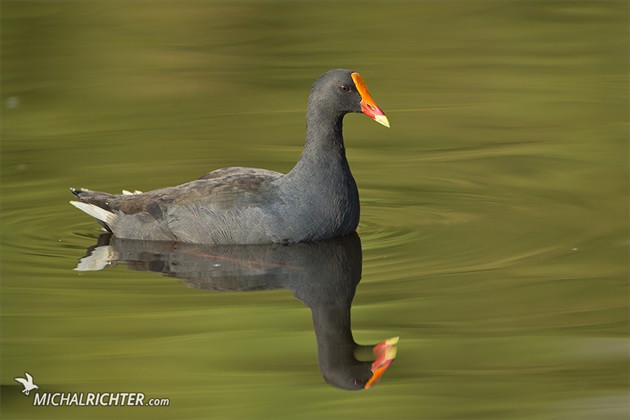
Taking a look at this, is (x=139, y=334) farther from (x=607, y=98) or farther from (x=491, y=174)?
(x=607, y=98)

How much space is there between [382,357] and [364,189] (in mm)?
4034

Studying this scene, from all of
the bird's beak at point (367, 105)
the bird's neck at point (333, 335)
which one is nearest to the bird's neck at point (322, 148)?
the bird's beak at point (367, 105)

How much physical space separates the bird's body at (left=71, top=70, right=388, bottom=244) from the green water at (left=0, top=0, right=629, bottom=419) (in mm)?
388

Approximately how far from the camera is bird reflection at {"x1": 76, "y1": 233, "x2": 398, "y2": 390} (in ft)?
23.3

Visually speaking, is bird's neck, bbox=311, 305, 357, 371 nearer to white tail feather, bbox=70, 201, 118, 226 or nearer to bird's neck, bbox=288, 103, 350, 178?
bird's neck, bbox=288, 103, 350, 178

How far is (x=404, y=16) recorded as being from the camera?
696 inches

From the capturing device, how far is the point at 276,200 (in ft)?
30.7

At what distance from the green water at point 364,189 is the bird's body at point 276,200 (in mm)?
388

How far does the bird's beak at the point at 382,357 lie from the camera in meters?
6.86

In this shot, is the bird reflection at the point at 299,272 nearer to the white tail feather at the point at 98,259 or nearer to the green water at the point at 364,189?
the white tail feather at the point at 98,259

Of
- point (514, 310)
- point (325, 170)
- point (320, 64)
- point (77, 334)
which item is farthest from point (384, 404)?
point (320, 64)

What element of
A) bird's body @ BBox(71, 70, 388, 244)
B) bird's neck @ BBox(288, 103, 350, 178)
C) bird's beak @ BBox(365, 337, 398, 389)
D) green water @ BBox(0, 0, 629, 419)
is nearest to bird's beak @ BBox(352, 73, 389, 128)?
bird's body @ BBox(71, 70, 388, 244)

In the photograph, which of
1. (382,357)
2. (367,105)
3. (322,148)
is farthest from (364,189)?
(382,357)

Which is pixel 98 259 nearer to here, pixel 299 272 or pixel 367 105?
pixel 299 272
